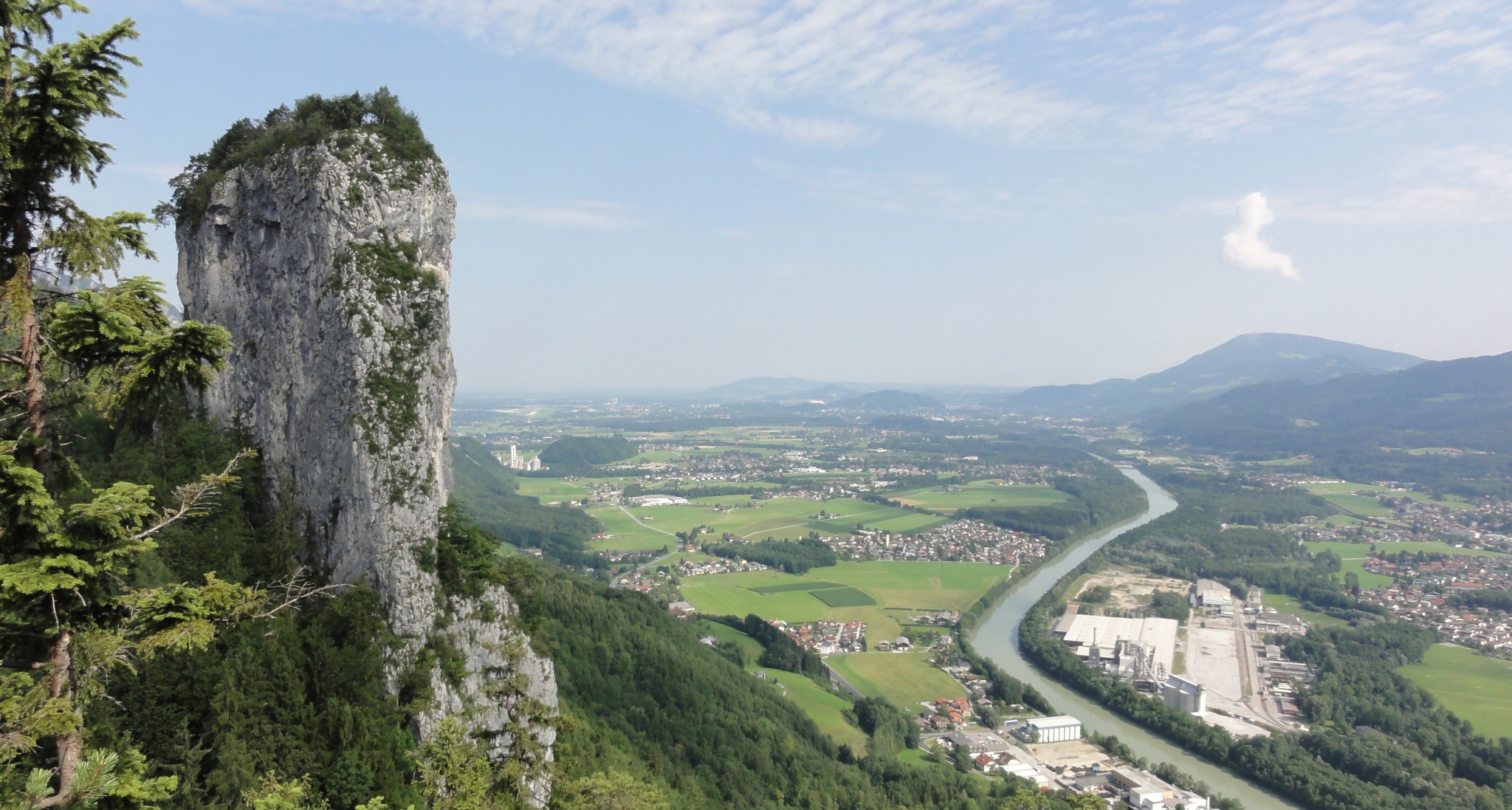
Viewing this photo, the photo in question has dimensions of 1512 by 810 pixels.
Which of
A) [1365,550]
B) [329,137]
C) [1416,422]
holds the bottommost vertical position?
[1365,550]

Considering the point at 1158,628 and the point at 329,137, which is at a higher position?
the point at 329,137

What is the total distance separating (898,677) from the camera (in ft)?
165

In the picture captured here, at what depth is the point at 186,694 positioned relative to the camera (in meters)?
15.8

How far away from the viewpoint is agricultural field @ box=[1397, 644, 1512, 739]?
42.6 metres

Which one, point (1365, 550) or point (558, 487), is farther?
point (558, 487)

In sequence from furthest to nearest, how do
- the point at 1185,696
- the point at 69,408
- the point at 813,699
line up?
the point at 1185,696, the point at 813,699, the point at 69,408

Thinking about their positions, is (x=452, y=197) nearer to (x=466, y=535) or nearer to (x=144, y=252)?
(x=466, y=535)

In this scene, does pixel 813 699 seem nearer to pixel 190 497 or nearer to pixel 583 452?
pixel 190 497

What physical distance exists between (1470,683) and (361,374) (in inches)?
2634

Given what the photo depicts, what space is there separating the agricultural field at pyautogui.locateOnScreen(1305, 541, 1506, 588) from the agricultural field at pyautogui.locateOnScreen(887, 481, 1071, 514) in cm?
3398

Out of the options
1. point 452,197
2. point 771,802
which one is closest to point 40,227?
point 452,197

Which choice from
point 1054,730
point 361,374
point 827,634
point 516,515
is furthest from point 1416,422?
point 361,374

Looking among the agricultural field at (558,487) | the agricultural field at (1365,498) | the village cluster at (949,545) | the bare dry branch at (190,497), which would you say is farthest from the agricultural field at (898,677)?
the agricultural field at (1365,498)

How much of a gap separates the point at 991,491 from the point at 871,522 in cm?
3429
